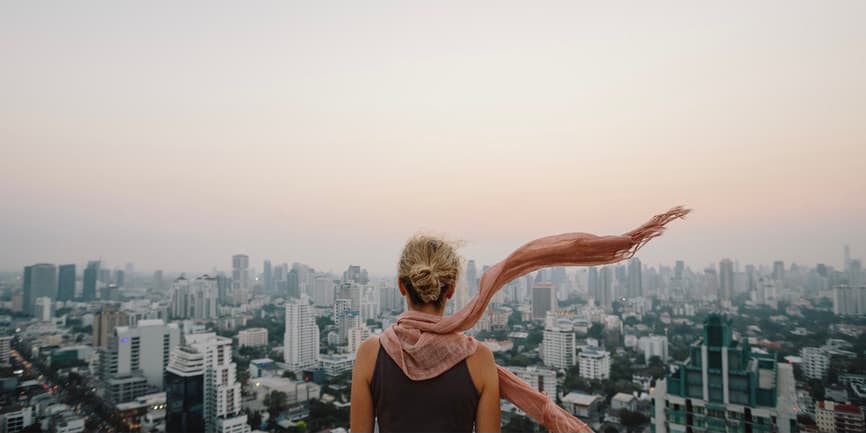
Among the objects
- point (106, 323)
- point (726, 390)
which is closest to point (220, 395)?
point (106, 323)

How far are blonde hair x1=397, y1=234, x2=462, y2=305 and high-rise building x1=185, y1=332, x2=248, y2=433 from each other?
8.19 meters

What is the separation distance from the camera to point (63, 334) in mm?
8648

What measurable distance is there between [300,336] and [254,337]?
1408 millimetres

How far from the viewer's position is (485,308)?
0.83 metres

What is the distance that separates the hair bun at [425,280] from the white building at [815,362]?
234 inches

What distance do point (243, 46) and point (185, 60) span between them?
80 centimetres

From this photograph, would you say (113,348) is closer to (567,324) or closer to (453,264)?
(567,324)

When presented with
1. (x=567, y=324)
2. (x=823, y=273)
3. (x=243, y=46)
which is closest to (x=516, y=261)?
(x=243, y=46)

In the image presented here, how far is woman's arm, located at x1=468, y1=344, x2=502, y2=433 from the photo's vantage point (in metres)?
0.73

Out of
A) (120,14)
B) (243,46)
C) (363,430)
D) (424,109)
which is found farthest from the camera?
(424,109)

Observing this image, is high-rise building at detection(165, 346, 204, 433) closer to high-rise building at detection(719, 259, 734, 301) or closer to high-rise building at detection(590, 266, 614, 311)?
high-rise building at detection(590, 266, 614, 311)

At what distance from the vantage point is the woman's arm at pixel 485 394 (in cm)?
73

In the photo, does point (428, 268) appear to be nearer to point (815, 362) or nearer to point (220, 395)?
point (815, 362)

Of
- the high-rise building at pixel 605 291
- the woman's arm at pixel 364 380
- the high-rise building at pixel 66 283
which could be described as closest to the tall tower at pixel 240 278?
the high-rise building at pixel 66 283
